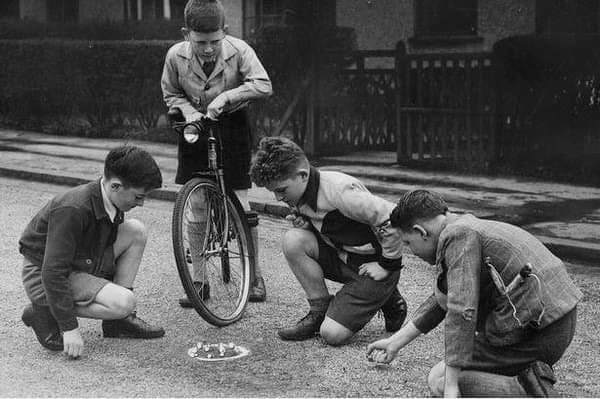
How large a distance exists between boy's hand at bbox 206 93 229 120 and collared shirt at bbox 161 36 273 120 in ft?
0.56

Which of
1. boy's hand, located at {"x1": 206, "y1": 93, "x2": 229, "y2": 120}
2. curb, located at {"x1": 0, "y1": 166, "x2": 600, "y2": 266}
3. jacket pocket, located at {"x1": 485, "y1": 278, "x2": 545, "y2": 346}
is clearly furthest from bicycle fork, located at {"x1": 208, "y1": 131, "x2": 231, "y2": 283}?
curb, located at {"x1": 0, "y1": 166, "x2": 600, "y2": 266}

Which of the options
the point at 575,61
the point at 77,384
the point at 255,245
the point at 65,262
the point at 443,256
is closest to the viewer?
the point at 443,256

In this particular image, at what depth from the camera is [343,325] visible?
5.42m

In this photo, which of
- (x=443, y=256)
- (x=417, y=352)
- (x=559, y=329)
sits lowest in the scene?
(x=417, y=352)

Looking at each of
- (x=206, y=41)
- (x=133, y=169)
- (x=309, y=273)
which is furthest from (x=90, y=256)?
(x=206, y=41)

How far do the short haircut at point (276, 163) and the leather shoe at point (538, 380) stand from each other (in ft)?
5.33

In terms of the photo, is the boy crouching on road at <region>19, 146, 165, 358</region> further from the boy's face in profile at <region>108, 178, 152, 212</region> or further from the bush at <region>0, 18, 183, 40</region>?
the bush at <region>0, 18, 183, 40</region>

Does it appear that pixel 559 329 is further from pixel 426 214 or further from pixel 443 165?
pixel 443 165

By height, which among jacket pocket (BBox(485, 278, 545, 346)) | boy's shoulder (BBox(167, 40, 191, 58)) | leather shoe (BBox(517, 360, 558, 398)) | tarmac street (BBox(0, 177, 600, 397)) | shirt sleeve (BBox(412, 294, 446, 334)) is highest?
boy's shoulder (BBox(167, 40, 191, 58))

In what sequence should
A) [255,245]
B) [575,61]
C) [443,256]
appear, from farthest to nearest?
[575,61]
[255,245]
[443,256]

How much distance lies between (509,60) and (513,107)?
20.9 inches

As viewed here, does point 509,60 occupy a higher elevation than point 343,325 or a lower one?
higher

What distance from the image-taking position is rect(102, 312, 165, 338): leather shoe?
5.60 meters

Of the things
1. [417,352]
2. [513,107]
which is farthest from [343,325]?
[513,107]
